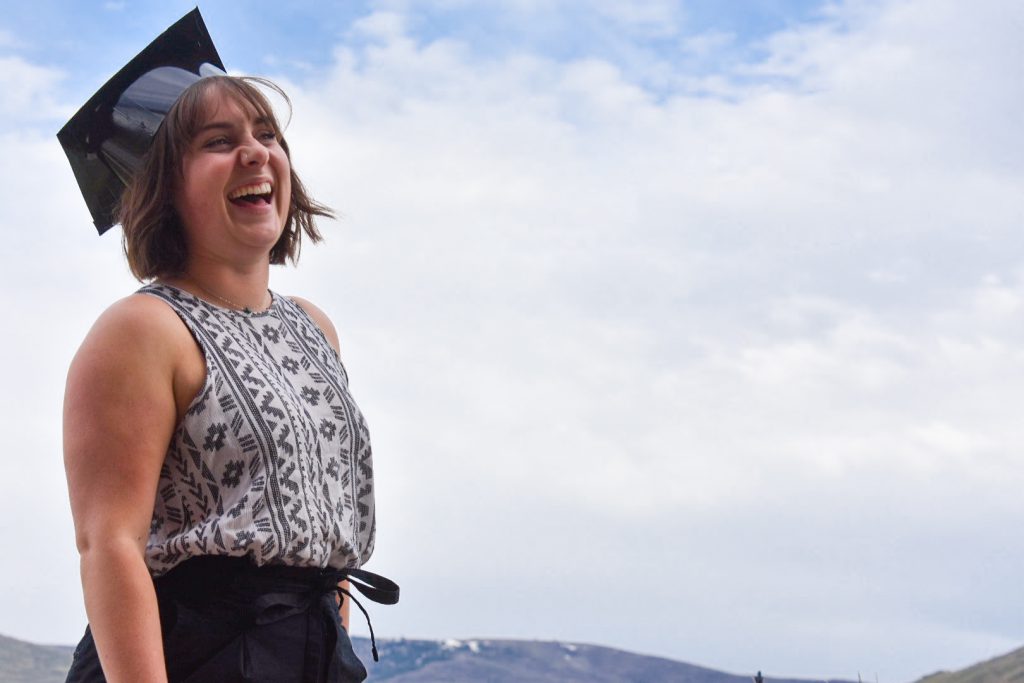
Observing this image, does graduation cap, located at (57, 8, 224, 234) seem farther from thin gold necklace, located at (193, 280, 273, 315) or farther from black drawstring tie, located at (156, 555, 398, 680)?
black drawstring tie, located at (156, 555, 398, 680)

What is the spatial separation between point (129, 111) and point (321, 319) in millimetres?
757

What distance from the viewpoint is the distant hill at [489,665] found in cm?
9388

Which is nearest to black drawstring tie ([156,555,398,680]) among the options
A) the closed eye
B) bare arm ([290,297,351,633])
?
bare arm ([290,297,351,633])

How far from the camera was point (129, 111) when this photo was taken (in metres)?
3.25

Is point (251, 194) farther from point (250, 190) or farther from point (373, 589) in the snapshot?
point (373, 589)

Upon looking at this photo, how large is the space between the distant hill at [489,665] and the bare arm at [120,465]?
3502 inches

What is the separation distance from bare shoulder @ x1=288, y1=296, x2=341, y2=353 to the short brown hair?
48 centimetres

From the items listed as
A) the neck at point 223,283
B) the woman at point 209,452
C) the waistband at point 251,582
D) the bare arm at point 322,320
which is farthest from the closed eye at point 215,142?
the waistband at point 251,582

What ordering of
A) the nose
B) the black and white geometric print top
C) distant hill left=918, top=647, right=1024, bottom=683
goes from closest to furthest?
1. the black and white geometric print top
2. the nose
3. distant hill left=918, top=647, right=1024, bottom=683

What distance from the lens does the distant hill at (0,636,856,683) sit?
93.9 m

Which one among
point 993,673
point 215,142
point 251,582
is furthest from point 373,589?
point 993,673

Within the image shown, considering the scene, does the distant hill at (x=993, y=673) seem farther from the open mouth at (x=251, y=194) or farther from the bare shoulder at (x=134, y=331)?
the bare shoulder at (x=134, y=331)

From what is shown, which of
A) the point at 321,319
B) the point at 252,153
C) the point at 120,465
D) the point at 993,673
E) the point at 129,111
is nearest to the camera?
the point at 120,465

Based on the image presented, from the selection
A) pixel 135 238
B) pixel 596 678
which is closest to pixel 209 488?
pixel 135 238
